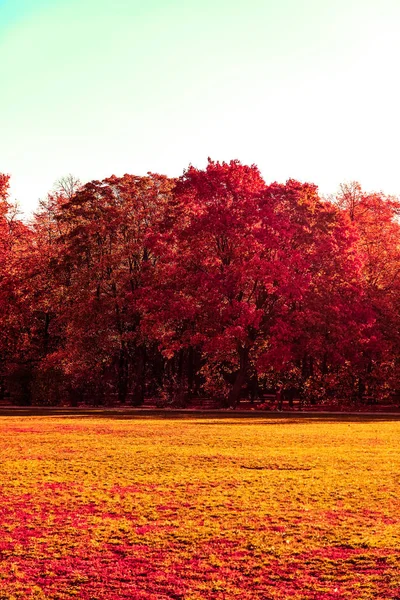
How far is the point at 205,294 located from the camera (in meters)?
37.6

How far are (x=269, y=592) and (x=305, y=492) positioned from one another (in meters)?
4.87

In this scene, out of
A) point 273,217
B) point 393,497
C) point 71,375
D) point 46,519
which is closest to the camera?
point 46,519

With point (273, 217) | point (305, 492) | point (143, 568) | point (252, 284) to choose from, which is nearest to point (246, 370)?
point (252, 284)

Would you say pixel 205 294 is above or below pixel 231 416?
above

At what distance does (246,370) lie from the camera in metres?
39.8

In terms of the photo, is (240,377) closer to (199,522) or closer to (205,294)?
(205,294)

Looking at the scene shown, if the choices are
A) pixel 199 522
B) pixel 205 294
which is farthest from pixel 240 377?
pixel 199 522

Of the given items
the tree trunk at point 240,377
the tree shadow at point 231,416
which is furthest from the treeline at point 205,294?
the tree shadow at point 231,416

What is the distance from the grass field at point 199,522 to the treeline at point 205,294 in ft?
66.1

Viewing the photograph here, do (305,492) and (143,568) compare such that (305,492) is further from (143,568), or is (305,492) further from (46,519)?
(143,568)

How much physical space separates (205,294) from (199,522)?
28795mm

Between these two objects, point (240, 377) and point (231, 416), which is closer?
point (231, 416)

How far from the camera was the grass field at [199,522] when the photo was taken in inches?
259

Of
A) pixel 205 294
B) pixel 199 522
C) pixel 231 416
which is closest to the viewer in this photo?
pixel 199 522
